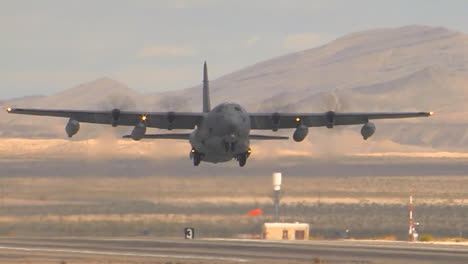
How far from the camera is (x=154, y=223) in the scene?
258 ft

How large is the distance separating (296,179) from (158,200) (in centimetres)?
1973

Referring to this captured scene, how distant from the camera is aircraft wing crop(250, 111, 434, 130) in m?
72.9

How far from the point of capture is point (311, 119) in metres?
75.6

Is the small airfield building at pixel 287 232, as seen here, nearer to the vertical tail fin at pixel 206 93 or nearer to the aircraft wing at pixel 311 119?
the aircraft wing at pixel 311 119

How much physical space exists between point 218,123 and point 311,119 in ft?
34.3

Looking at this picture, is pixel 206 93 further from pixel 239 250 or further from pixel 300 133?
pixel 239 250

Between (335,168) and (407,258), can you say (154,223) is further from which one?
(335,168)

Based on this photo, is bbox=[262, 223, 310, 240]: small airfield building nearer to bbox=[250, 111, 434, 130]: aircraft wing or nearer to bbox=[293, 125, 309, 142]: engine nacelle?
bbox=[250, 111, 434, 130]: aircraft wing

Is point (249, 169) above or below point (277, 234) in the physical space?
above

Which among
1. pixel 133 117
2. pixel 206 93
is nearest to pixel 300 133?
pixel 133 117

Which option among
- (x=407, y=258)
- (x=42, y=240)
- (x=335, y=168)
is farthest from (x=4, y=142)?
(x=407, y=258)

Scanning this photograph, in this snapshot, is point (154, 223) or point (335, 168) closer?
point (154, 223)

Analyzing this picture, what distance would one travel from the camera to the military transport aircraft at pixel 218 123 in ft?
221

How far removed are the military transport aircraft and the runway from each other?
594 cm
